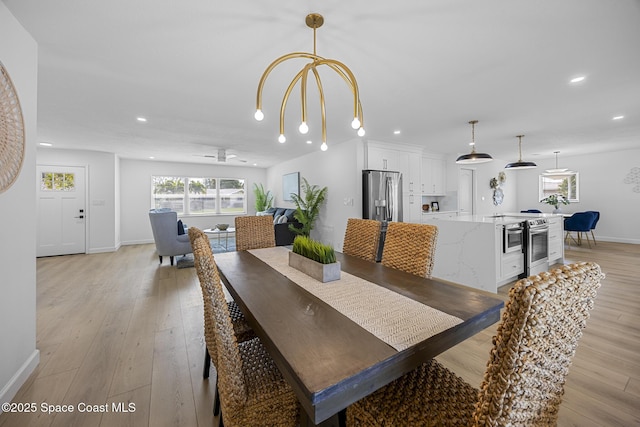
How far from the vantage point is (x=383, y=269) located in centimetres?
173

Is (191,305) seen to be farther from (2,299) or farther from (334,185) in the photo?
(334,185)

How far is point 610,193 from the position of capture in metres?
6.39

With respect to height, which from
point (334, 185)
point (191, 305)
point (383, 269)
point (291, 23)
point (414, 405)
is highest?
point (291, 23)

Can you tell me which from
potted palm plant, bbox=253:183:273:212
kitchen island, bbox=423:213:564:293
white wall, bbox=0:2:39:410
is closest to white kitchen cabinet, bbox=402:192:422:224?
kitchen island, bbox=423:213:564:293

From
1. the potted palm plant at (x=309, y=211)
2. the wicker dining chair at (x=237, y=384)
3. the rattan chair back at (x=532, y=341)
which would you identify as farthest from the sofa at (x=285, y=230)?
the rattan chair back at (x=532, y=341)

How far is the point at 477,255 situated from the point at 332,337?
3.11 metres

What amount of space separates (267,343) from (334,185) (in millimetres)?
4591

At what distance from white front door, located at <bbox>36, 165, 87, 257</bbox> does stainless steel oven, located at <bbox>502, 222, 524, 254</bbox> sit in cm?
784

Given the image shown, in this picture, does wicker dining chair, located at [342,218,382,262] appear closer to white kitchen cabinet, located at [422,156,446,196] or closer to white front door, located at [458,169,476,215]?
white kitchen cabinet, located at [422,156,446,196]

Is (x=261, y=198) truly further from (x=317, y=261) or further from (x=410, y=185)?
(x=317, y=261)

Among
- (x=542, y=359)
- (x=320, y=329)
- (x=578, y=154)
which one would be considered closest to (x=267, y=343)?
(x=320, y=329)

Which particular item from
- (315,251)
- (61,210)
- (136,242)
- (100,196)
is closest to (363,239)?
(315,251)

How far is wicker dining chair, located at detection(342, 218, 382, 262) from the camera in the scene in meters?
2.13

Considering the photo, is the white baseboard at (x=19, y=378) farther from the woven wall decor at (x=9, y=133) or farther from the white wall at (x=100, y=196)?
the white wall at (x=100, y=196)
